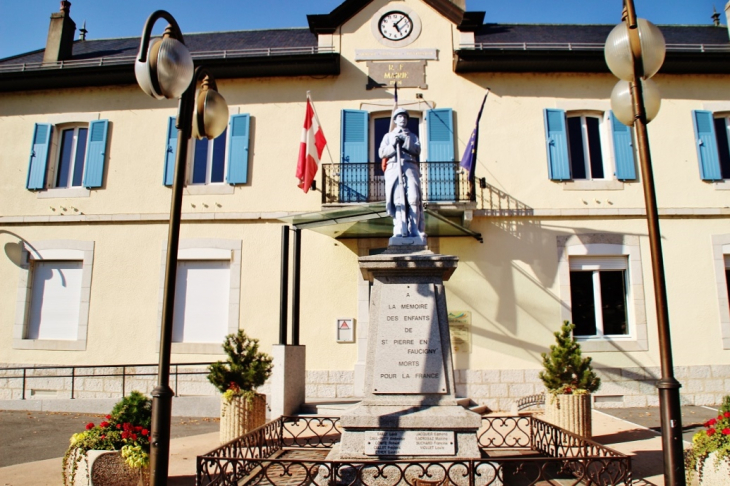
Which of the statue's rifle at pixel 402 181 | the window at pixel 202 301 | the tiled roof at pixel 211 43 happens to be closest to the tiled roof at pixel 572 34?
the tiled roof at pixel 211 43

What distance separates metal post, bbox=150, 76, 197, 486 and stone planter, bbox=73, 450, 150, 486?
142cm

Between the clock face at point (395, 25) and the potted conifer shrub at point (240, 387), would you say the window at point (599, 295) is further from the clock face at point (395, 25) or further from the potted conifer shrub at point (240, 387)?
the potted conifer shrub at point (240, 387)

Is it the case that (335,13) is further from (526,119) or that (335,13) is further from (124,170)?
(124,170)

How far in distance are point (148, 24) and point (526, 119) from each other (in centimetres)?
990

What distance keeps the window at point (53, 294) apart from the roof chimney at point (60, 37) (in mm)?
5231

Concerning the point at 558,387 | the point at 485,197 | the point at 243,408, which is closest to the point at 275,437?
the point at 243,408

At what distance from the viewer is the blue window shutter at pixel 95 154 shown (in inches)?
499

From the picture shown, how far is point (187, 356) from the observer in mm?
11609

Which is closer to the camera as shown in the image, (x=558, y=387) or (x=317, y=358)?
(x=558, y=387)

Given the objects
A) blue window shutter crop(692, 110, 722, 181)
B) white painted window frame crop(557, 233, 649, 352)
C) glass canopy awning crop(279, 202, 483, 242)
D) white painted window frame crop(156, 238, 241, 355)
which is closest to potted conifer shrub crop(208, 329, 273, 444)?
glass canopy awning crop(279, 202, 483, 242)

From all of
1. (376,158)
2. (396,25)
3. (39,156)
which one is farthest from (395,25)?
(39,156)

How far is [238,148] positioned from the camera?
12484mm

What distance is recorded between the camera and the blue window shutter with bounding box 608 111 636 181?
12.0m

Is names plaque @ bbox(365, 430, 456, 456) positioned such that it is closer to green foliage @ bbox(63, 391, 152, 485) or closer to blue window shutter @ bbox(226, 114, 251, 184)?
green foliage @ bbox(63, 391, 152, 485)
